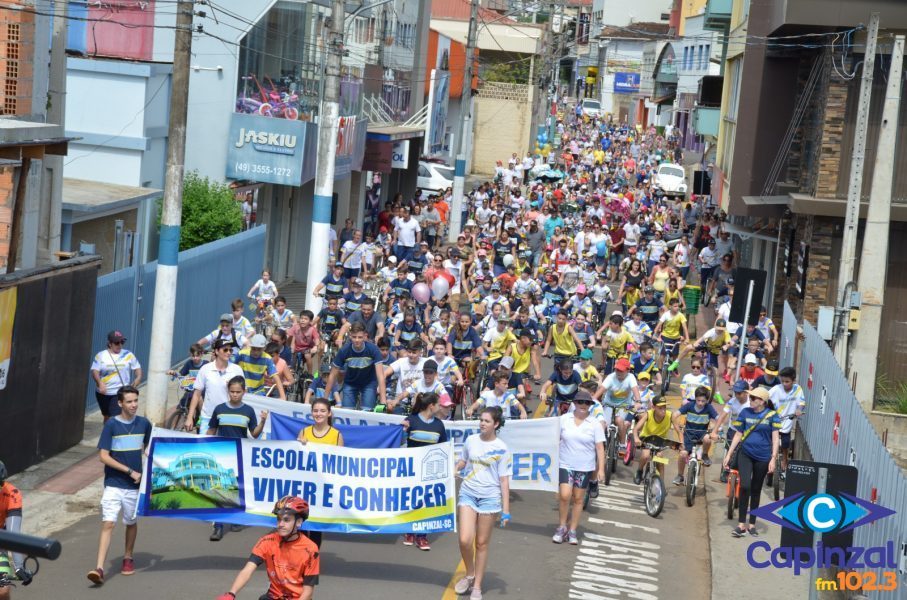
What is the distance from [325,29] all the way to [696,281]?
46.0 feet

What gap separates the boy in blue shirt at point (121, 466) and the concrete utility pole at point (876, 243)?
44.0 feet

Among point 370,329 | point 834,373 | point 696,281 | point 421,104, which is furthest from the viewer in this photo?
point 421,104

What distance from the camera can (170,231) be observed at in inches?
695

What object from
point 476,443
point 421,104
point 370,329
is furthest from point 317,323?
point 421,104

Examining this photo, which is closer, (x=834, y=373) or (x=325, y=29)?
(x=834, y=373)

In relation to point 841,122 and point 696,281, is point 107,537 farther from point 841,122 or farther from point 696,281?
point 696,281

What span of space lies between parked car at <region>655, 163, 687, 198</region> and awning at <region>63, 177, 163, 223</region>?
36371 millimetres

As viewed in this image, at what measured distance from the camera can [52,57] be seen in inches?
699

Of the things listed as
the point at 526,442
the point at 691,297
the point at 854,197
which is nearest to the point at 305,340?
the point at 526,442

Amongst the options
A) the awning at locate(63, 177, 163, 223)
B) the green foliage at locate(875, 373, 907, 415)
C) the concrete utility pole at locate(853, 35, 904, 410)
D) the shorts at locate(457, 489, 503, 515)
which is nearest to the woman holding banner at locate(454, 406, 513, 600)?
the shorts at locate(457, 489, 503, 515)

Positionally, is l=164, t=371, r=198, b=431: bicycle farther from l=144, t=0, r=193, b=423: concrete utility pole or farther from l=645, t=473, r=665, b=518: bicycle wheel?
l=645, t=473, r=665, b=518: bicycle wheel

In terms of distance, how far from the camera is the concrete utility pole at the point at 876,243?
20312mm

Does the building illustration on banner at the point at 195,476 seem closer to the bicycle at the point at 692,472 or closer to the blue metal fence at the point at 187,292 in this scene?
the bicycle at the point at 692,472

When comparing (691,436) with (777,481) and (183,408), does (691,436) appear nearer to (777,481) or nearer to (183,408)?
(777,481)
